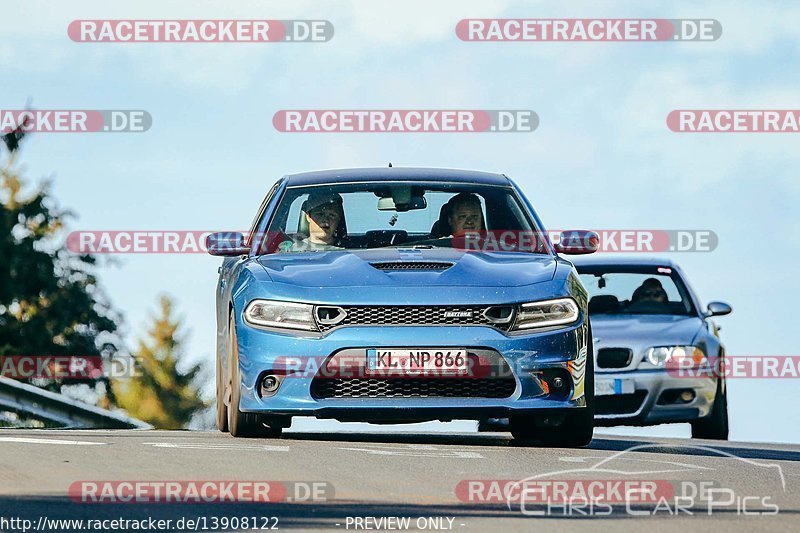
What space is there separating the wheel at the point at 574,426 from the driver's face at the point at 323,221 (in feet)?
5.88

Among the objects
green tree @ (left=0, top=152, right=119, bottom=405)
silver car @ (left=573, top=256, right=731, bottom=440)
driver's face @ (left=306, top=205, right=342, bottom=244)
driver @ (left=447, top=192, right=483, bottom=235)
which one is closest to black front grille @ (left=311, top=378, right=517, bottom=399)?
driver's face @ (left=306, top=205, right=342, bottom=244)

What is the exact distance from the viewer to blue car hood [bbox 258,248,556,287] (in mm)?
10953

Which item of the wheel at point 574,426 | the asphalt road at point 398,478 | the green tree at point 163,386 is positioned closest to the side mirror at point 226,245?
the asphalt road at point 398,478

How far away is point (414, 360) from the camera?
10.7 m

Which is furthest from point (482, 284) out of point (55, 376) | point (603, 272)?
point (55, 376)

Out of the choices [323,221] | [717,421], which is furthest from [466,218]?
[717,421]

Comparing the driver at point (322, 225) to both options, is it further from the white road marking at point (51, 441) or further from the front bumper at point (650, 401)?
the front bumper at point (650, 401)

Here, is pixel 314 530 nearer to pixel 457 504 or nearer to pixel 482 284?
pixel 457 504

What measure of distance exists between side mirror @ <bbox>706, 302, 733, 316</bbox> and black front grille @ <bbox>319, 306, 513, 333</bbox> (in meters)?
6.93

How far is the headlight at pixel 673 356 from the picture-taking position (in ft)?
53.7

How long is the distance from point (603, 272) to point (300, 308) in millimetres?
7463

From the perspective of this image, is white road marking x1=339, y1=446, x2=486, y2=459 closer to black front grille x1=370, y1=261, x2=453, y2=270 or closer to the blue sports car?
the blue sports car

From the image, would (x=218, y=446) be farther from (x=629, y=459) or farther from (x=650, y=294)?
(x=650, y=294)

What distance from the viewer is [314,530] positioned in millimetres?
7199
